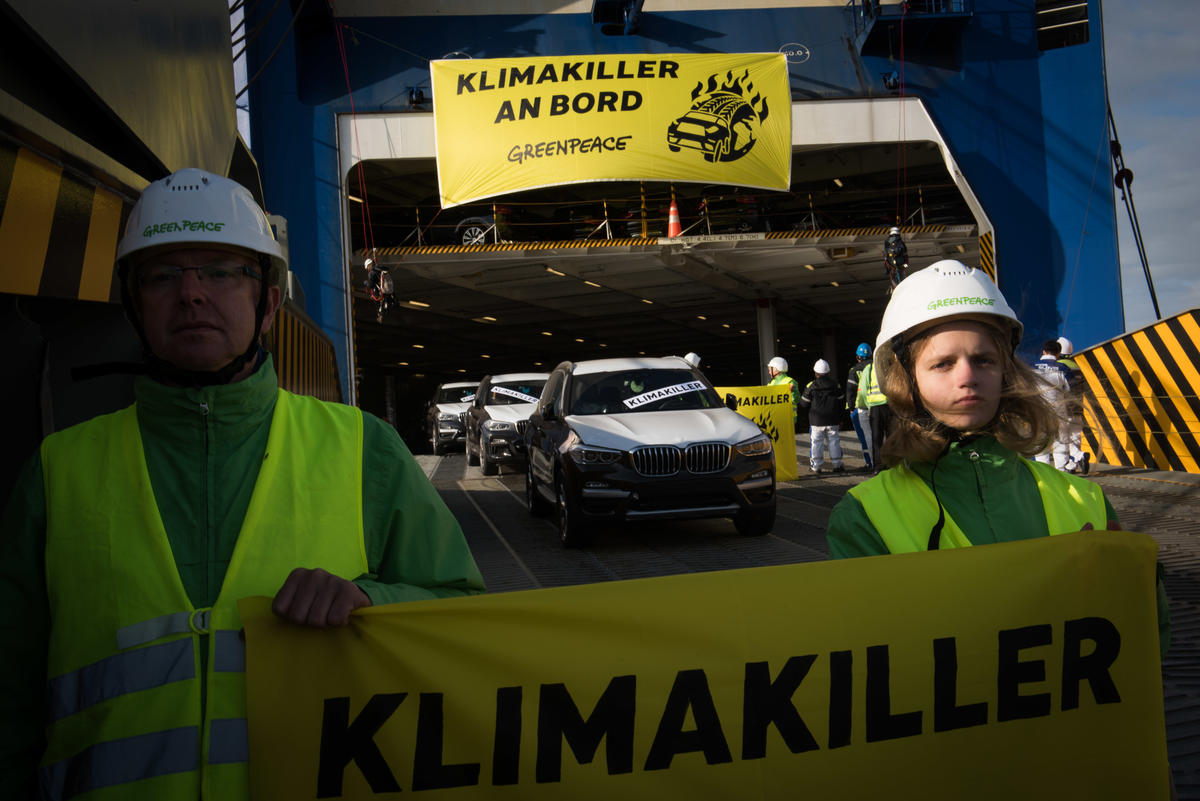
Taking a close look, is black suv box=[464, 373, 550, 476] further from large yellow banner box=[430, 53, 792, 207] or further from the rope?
the rope

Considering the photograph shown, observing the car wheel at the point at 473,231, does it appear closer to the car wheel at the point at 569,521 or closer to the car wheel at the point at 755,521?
the car wheel at the point at 569,521

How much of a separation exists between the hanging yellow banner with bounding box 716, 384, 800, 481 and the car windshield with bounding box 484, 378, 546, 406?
504cm

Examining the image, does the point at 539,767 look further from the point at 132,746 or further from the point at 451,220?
the point at 451,220

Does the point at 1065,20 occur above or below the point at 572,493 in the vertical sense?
above

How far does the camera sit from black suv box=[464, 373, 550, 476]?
16.1 m

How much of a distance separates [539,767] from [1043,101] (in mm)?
26068

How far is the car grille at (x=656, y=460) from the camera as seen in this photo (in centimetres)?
838

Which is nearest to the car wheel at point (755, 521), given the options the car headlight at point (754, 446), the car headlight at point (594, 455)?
the car headlight at point (754, 446)

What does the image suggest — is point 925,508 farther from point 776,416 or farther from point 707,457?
point 776,416

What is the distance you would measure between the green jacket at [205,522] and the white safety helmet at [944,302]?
125 centimetres


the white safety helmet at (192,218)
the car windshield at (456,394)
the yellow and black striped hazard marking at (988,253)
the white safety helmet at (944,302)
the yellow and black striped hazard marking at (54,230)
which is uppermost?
the yellow and black striped hazard marking at (988,253)

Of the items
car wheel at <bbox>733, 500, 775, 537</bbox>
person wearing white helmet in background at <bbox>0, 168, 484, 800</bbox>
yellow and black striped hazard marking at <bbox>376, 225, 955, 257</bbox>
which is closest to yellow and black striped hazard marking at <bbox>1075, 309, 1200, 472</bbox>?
car wheel at <bbox>733, 500, 775, 537</bbox>

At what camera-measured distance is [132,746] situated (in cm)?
158

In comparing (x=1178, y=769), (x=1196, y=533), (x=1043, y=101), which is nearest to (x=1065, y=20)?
(x=1043, y=101)
